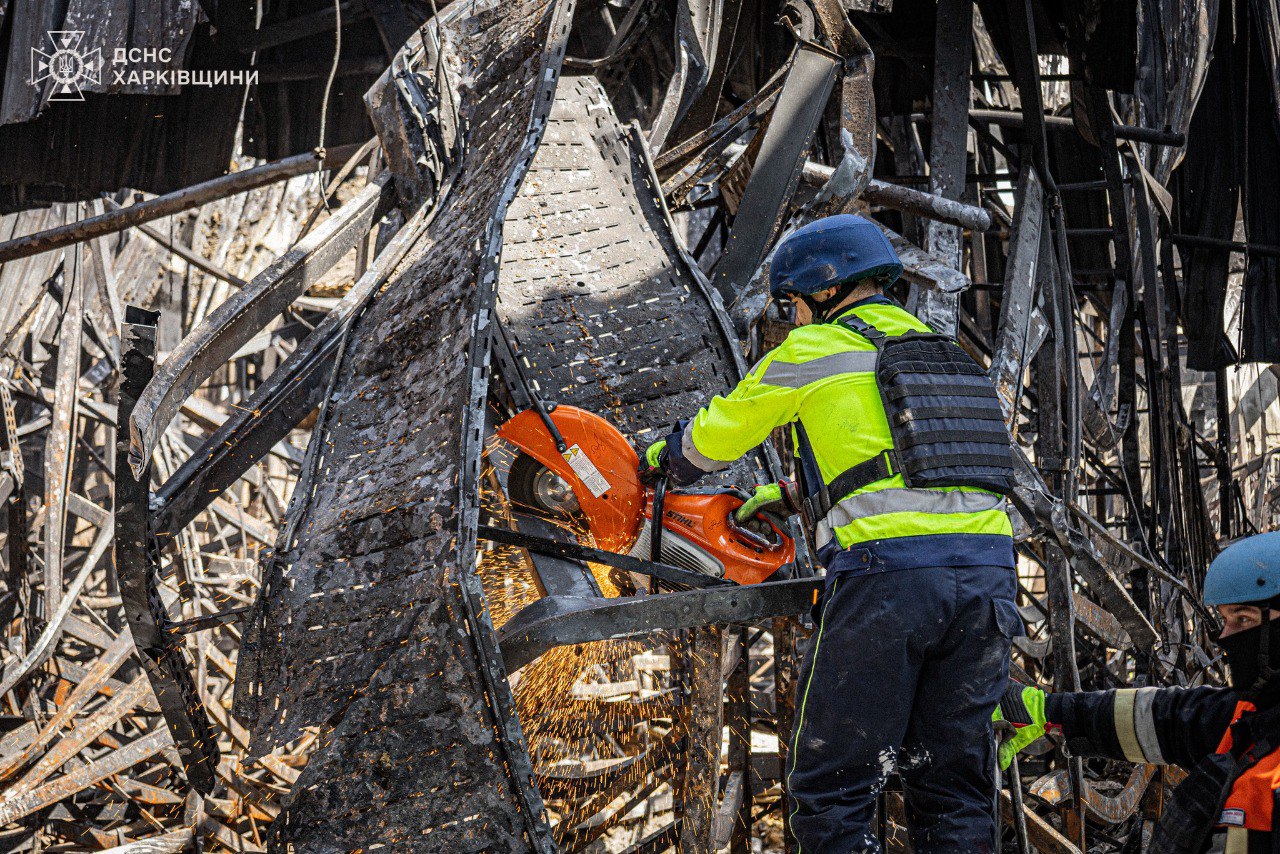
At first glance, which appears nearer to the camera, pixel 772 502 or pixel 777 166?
pixel 772 502

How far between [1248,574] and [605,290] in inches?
88.0

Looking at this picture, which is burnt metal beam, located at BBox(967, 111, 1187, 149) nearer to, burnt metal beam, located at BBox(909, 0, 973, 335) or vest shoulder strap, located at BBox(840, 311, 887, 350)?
burnt metal beam, located at BBox(909, 0, 973, 335)

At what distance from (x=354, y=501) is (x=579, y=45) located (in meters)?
6.20

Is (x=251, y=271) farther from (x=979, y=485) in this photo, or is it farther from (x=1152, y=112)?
(x=979, y=485)

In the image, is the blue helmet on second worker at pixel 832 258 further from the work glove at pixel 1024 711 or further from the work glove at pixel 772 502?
the work glove at pixel 1024 711

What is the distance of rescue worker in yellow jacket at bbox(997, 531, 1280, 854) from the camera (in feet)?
8.39

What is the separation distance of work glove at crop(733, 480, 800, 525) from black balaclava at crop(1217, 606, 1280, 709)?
1169 millimetres

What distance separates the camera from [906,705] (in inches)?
112

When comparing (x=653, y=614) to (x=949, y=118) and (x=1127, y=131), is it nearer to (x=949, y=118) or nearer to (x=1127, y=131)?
(x=949, y=118)

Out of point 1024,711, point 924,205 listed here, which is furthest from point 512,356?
point 924,205

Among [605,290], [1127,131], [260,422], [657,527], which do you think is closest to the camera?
[657,527]

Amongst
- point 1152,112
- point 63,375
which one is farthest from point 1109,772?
point 63,375

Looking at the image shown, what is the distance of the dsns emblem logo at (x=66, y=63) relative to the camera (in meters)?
7.73

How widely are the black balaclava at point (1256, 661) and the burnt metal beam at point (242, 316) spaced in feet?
9.39
